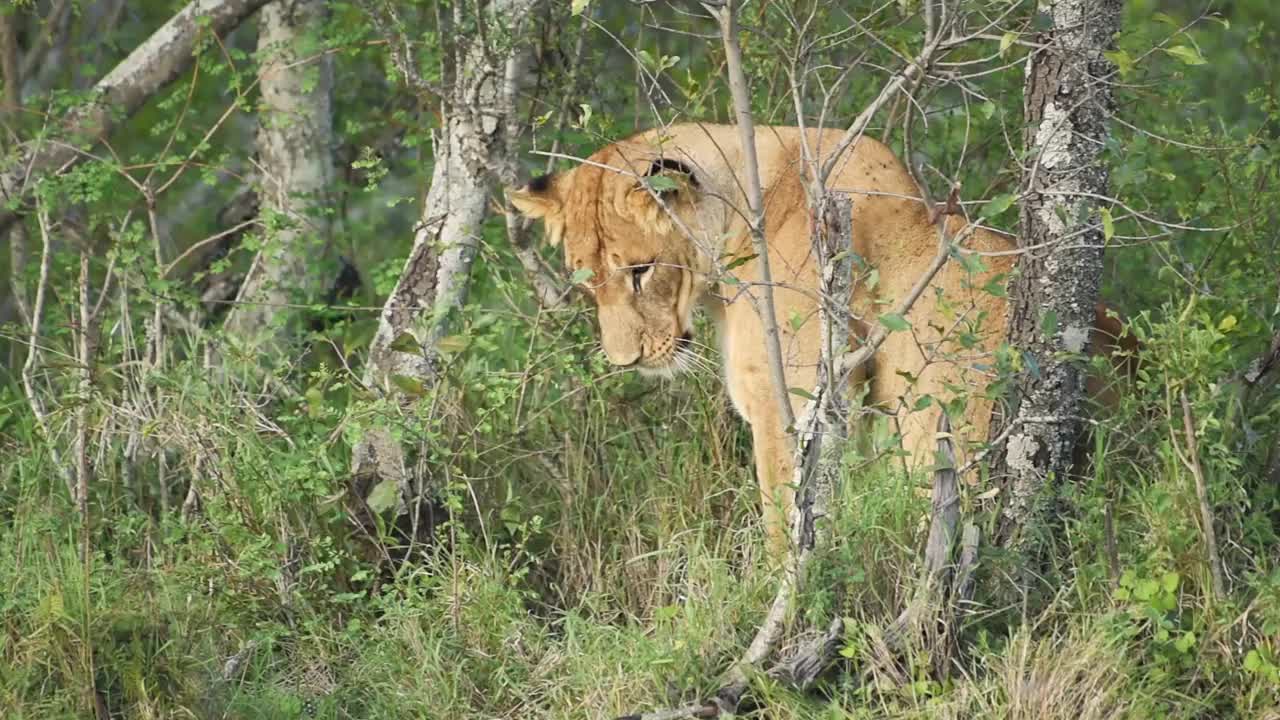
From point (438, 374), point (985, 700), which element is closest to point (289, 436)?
point (438, 374)

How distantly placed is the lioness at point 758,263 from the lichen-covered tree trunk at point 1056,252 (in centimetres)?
22

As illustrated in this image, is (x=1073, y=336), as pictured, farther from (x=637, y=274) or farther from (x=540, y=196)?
(x=540, y=196)

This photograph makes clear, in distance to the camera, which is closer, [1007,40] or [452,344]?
[1007,40]

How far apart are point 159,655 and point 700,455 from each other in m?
1.79

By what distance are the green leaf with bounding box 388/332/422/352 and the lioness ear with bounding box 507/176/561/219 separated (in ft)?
1.88

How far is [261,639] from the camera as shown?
15.1 feet

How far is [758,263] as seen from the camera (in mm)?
4543

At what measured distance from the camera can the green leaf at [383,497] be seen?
4.91 metres

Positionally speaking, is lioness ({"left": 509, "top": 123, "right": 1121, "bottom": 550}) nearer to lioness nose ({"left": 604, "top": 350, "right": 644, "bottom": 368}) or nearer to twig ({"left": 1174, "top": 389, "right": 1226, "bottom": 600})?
lioness nose ({"left": 604, "top": 350, "right": 644, "bottom": 368})

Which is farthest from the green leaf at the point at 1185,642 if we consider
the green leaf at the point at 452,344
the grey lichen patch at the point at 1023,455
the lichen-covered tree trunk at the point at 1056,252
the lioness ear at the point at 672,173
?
the green leaf at the point at 452,344

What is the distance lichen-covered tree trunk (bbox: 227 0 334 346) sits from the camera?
250 inches

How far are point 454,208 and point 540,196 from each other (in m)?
0.36

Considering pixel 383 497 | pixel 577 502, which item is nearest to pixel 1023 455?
pixel 577 502

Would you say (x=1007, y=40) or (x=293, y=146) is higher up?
(x=1007, y=40)
